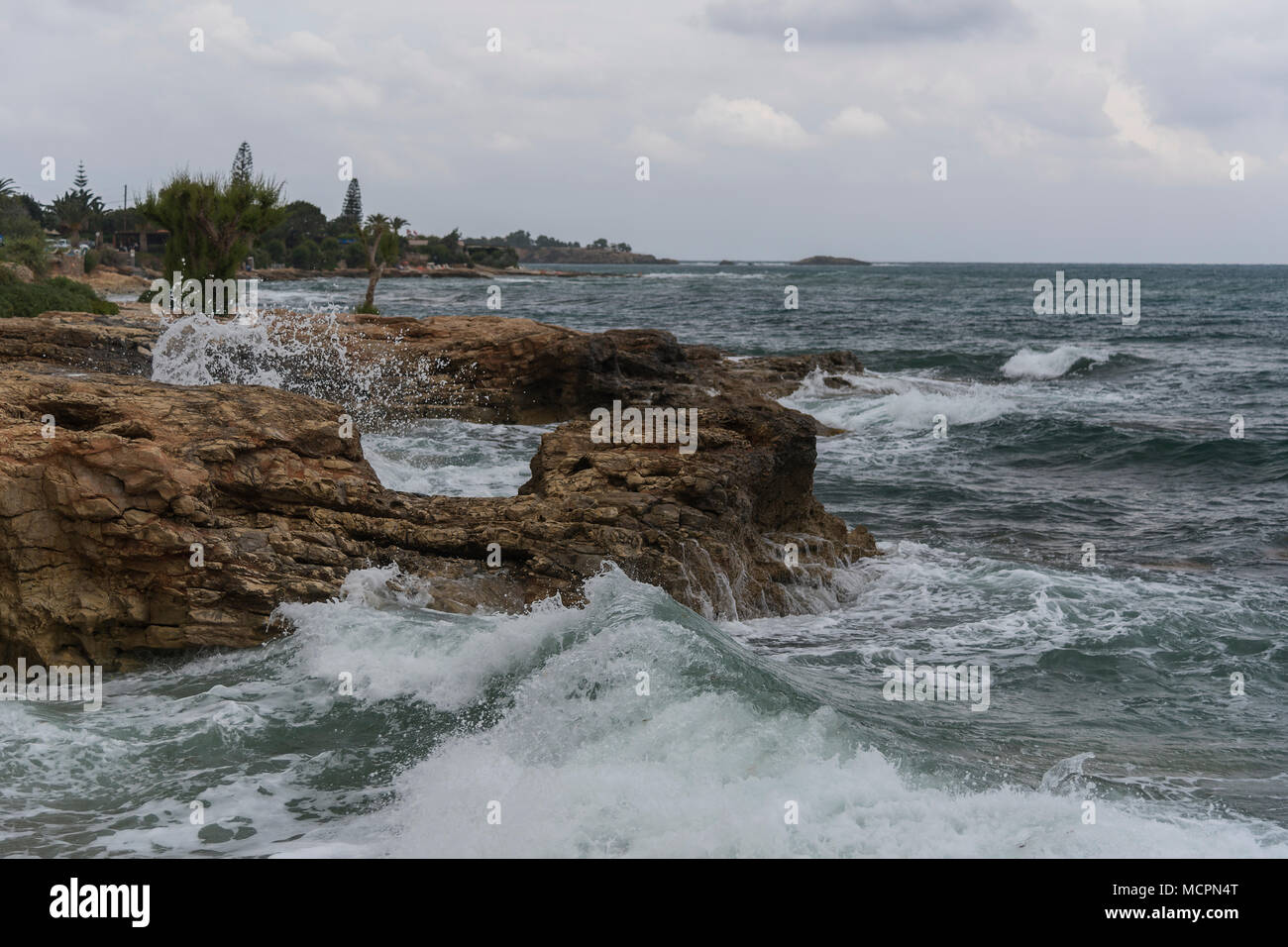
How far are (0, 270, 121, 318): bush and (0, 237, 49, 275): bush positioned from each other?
41.4 feet

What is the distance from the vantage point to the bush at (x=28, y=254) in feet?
125

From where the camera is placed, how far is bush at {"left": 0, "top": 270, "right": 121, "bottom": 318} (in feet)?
74.1

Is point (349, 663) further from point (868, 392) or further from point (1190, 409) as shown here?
point (1190, 409)

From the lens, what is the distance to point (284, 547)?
823 centimetres

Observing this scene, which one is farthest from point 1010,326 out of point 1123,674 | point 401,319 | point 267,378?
point 1123,674

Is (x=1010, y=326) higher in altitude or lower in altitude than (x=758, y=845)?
higher

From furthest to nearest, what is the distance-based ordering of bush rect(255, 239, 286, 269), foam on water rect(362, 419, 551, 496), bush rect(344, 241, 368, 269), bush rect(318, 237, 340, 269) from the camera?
1. bush rect(344, 241, 368, 269)
2. bush rect(318, 237, 340, 269)
3. bush rect(255, 239, 286, 269)
4. foam on water rect(362, 419, 551, 496)

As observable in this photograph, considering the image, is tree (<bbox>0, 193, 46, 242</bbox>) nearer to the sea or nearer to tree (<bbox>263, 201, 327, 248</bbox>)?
the sea

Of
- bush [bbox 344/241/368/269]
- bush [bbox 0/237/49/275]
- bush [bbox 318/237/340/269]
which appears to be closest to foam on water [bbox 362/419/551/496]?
bush [bbox 0/237/49/275]

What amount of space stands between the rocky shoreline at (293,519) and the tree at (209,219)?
15.8 metres

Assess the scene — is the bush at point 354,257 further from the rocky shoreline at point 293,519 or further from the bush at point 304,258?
the rocky shoreline at point 293,519

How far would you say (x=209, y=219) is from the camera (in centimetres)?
2741

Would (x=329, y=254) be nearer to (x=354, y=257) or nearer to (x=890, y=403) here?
(x=354, y=257)

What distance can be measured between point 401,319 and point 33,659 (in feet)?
50.6
